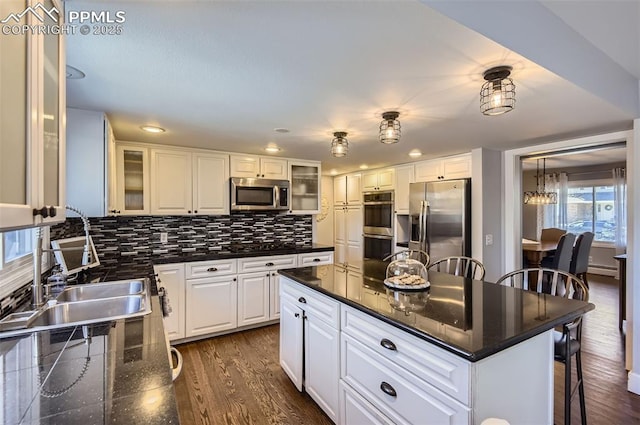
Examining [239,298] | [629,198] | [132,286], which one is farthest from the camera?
[239,298]

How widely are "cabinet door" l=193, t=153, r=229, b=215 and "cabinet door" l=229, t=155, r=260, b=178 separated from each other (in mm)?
69

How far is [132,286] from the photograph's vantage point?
209 centimetres

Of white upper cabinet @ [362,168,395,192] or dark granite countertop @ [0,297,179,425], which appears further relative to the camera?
white upper cabinet @ [362,168,395,192]

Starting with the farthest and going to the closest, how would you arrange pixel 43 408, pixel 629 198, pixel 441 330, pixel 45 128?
1. pixel 629 198
2. pixel 441 330
3. pixel 45 128
4. pixel 43 408

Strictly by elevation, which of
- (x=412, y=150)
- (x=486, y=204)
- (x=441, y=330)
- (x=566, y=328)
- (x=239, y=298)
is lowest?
(x=239, y=298)

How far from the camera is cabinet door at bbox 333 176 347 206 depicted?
5590 millimetres

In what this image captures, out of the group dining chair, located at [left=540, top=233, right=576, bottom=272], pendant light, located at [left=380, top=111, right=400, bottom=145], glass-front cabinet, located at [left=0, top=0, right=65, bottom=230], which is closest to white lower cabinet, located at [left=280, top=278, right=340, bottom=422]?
pendant light, located at [left=380, top=111, right=400, bottom=145]

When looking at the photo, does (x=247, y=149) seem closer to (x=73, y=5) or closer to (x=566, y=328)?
(x=73, y=5)

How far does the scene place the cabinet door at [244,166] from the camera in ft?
12.1

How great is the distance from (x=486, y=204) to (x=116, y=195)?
153 inches

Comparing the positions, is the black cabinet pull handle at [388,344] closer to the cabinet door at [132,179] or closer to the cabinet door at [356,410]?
the cabinet door at [356,410]

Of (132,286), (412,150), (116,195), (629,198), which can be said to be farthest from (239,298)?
(629,198)

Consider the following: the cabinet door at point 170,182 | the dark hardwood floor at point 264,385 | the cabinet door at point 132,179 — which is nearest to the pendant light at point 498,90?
the dark hardwood floor at point 264,385

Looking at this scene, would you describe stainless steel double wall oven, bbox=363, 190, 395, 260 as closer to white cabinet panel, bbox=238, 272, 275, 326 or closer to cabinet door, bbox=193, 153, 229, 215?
white cabinet panel, bbox=238, 272, 275, 326
